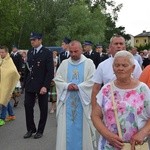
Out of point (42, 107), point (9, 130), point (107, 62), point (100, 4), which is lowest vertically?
A: point (9, 130)

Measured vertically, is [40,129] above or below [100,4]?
below

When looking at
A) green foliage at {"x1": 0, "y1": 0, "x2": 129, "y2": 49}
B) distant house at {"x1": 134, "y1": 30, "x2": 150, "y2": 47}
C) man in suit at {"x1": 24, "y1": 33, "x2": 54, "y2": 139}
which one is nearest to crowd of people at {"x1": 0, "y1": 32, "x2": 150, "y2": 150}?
man in suit at {"x1": 24, "y1": 33, "x2": 54, "y2": 139}

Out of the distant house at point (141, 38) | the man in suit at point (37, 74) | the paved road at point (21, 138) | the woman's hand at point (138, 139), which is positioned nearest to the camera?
the woman's hand at point (138, 139)

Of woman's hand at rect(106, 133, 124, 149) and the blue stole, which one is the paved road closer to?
the blue stole

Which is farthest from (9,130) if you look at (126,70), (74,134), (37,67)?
(126,70)

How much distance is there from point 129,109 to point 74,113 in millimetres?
2764

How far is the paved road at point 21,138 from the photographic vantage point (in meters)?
7.16

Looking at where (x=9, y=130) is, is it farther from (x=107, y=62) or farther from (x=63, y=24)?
(x=63, y=24)

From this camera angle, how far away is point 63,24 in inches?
1900

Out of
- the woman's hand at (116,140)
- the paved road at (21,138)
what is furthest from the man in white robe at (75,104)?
the woman's hand at (116,140)

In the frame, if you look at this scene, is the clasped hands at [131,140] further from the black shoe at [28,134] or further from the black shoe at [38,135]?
the black shoe at [28,134]

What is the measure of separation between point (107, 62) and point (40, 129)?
3196mm

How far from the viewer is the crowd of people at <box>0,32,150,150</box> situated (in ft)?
11.6

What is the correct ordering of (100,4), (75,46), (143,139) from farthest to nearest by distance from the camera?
(100,4)
(75,46)
(143,139)
